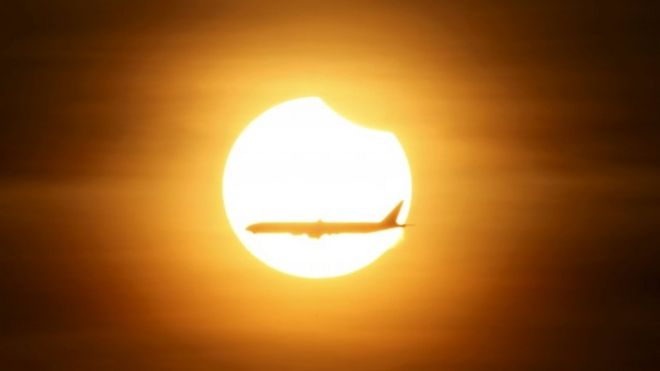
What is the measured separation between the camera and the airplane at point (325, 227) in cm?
161

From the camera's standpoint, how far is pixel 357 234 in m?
1.69

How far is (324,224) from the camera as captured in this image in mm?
1682

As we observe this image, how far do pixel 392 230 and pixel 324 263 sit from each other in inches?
7.5

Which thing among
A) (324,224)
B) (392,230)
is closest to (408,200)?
(392,230)

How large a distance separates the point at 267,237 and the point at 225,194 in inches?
5.8

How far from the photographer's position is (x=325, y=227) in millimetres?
1670

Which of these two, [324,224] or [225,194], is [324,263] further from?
[225,194]

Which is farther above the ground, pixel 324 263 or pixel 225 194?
pixel 225 194

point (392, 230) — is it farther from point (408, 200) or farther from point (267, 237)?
point (267, 237)

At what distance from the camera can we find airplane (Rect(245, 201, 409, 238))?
1610mm

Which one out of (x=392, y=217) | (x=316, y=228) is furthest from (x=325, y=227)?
(x=392, y=217)

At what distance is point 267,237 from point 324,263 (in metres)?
0.15

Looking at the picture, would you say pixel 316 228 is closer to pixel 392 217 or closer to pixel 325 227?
pixel 325 227

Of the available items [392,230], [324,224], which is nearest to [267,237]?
[324,224]
